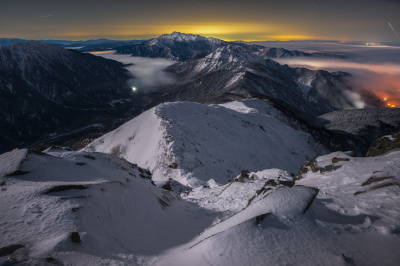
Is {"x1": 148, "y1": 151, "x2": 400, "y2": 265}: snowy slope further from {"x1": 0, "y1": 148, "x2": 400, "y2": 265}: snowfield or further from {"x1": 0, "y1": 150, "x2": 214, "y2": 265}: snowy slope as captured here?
{"x1": 0, "y1": 150, "x2": 214, "y2": 265}: snowy slope

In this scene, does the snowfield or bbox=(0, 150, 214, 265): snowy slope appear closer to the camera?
the snowfield

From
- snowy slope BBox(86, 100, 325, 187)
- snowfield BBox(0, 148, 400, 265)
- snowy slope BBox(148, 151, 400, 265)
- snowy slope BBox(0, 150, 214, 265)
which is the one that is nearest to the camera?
snowy slope BBox(148, 151, 400, 265)

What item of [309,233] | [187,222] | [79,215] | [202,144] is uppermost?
[309,233]

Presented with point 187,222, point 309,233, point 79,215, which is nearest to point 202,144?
point 187,222

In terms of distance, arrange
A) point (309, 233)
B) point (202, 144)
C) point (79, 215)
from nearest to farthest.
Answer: point (309, 233) < point (79, 215) < point (202, 144)

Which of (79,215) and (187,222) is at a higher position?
(79,215)

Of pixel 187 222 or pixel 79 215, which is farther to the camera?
pixel 187 222

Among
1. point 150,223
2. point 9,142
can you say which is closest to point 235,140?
point 150,223

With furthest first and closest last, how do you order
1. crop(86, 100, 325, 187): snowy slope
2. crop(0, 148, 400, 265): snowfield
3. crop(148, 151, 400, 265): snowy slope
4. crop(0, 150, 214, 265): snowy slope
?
crop(86, 100, 325, 187): snowy slope → crop(0, 150, 214, 265): snowy slope → crop(0, 148, 400, 265): snowfield → crop(148, 151, 400, 265): snowy slope

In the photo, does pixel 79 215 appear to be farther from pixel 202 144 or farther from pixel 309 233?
pixel 202 144

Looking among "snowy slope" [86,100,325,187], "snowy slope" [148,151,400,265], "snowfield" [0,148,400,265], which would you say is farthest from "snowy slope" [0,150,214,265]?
"snowy slope" [86,100,325,187]
